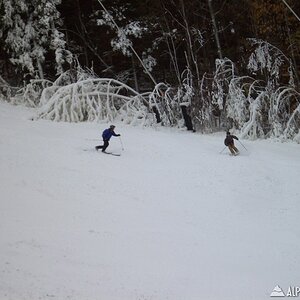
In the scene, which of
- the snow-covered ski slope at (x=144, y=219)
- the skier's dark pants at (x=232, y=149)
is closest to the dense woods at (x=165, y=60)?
the skier's dark pants at (x=232, y=149)

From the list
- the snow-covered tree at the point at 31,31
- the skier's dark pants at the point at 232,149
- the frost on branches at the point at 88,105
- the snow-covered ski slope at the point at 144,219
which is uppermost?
the snow-covered tree at the point at 31,31

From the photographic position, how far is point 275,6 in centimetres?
2055

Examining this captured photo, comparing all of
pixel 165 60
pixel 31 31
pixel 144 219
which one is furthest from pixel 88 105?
pixel 144 219

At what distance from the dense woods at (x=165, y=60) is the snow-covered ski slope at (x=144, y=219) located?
306 cm

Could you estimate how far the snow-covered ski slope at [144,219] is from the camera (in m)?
7.82

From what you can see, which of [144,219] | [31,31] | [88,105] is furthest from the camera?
[31,31]

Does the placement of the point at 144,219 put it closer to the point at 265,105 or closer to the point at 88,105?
Result: the point at 265,105

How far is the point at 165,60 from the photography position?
26.1 metres

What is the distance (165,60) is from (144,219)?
17.2m

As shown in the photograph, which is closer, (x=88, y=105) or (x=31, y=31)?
(x=88, y=105)

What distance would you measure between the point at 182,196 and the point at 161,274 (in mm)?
4220

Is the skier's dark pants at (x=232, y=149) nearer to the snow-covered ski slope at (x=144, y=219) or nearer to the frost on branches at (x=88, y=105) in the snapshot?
the snow-covered ski slope at (x=144, y=219)

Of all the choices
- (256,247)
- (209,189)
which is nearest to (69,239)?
(256,247)

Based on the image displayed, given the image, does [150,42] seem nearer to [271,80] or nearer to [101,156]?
[271,80]
